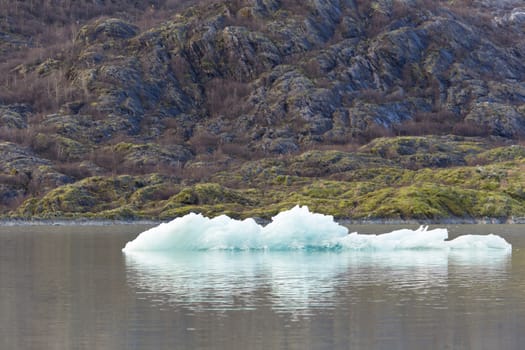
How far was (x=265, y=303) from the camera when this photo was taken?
55.5m

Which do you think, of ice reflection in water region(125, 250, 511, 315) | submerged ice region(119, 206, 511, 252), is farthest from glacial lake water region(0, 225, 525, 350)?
submerged ice region(119, 206, 511, 252)

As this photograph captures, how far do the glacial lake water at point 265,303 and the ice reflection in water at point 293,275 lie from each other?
132 mm

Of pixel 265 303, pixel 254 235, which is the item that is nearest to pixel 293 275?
pixel 265 303

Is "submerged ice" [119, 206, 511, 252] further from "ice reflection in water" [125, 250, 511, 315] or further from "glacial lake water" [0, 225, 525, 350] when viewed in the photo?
"glacial lake water" [0, 225, 525, 350]

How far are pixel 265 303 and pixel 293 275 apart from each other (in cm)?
1967

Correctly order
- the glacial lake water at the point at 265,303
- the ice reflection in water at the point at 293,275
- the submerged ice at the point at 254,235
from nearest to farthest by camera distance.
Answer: the glacial lake water at the point at 265,303
the ice reflection in water at the point at 293,275
the submerged ice at the point at 254,235

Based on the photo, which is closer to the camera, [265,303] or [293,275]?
[265,303]

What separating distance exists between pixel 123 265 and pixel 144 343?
48.2 m

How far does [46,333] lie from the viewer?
44969mm

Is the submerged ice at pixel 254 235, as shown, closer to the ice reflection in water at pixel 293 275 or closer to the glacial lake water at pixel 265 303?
the ice reflection in water at pixel 293 275

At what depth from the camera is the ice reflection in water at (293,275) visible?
58.2m

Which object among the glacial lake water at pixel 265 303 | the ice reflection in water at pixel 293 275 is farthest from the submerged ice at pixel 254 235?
the glacial lake water at pixel 265 303

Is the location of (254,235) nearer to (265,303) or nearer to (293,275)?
(293,275)

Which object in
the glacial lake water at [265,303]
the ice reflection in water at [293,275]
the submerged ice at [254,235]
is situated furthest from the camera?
the submerged ice at [254,235]
